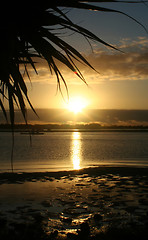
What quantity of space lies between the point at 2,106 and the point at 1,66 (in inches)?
25.5

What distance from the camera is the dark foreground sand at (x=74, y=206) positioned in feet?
14.7

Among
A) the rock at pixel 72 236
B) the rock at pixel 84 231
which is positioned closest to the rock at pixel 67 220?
the rock at pixel 84 231

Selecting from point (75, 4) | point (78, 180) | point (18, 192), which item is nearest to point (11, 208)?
point (18, 192)

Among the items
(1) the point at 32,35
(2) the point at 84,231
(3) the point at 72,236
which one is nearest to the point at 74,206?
(2) the point at 84,231

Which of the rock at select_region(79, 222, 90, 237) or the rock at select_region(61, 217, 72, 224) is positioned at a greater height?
the rock at select_region(79, 222, 90, 237)

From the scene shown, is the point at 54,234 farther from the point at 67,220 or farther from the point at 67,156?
the point at 67,156

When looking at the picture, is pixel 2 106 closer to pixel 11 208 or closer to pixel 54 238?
pixel 54 238

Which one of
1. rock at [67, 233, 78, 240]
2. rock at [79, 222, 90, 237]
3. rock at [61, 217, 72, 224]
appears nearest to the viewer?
rock at [67, 233, 78, 240]

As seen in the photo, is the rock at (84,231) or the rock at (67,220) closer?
the rock at (84,231)

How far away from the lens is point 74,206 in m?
6.66

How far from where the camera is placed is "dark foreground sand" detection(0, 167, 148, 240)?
4.49 m

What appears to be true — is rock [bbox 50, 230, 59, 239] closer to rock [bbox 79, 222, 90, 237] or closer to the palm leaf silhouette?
rock [bbox 79, 222, 90, 237]

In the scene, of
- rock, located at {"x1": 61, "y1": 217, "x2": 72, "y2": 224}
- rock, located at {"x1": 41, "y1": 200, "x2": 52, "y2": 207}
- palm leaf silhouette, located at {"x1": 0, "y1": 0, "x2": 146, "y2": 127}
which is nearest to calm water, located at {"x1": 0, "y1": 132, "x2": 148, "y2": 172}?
rock, located at {"x1": 41, "y1": 200, "x2": 52, "y2": 207}

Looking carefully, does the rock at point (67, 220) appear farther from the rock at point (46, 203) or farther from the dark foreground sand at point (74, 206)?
the rock at point (46, 203)
